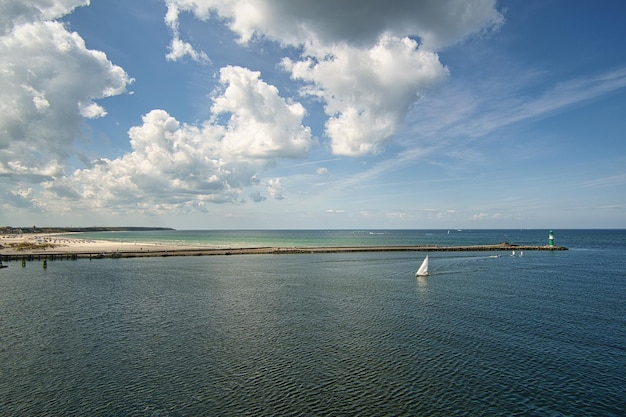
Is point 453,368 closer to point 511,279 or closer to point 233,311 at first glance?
point 233,311

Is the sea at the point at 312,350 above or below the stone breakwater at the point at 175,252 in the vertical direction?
below

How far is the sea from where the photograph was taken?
21.6 meters

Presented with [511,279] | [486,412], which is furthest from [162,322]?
[511,279]

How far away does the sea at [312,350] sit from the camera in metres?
21.6

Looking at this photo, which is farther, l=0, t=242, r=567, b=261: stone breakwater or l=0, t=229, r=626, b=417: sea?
l=0, t=242, r=567, b=261: stone breakwater

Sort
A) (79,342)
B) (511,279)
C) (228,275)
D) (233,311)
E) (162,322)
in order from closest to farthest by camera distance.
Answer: (79,342), (162,322), (233,311), (511,279), (228,275)

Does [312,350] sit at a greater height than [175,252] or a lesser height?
lesser

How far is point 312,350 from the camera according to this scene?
29.7 metres

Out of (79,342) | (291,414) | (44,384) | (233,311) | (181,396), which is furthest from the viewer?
(233,311)

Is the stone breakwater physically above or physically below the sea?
above

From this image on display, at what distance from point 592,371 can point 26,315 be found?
52024 millimetres

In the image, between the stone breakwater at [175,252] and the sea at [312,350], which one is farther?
the stone breakwater at [175,252]

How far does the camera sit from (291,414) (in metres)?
20.3

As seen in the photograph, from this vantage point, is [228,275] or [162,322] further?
[228,275]
